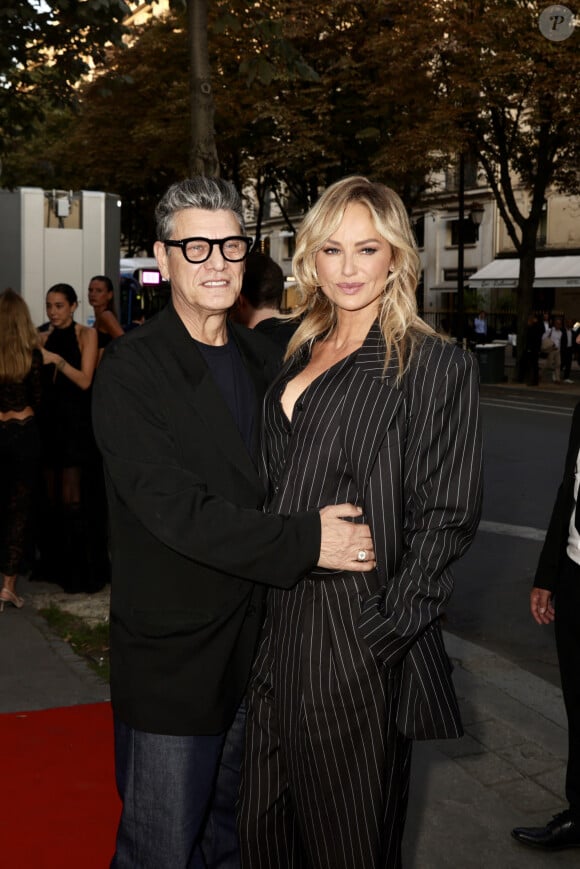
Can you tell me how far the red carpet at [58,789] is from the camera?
363cm

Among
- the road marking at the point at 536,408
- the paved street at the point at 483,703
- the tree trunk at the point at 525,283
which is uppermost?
the tree trunk at the point at 525,283

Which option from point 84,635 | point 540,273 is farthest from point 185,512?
point 540,273

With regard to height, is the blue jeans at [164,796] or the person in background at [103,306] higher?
the person in background at [103,306]

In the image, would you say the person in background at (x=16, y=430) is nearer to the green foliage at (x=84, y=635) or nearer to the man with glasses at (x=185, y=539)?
the green foliage at (x=84, y=635)

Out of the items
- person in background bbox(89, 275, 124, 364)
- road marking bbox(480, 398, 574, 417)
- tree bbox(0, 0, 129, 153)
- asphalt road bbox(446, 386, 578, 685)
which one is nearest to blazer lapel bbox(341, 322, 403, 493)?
asphalt road bbox(446, 386, 578, 685)

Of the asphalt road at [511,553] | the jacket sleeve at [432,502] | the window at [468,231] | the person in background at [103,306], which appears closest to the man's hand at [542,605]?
the jacket sleeve at [432,502]

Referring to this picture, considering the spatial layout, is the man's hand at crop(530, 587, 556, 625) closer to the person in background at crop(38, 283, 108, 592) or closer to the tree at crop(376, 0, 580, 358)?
the person in background at crop(38, 283, 108, 592)

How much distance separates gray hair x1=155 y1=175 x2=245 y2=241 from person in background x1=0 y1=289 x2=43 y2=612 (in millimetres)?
4431

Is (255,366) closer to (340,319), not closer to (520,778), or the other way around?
(340,319)

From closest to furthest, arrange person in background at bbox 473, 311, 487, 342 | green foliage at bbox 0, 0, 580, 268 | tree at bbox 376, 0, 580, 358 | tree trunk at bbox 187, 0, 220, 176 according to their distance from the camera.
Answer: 1. tree trunk at bbox 187, 0, 220, 176
2. tree at bbox 376, 0, 580, 358
3. green foliage at bbox 0, 0, 580, 268
4. person in background at bbox 473, 311, 487, 342

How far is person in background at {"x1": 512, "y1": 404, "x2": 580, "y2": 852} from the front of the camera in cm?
361

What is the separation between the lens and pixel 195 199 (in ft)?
8.64

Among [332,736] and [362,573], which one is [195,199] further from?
[332,736]

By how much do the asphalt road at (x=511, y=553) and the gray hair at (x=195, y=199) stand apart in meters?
3.67
